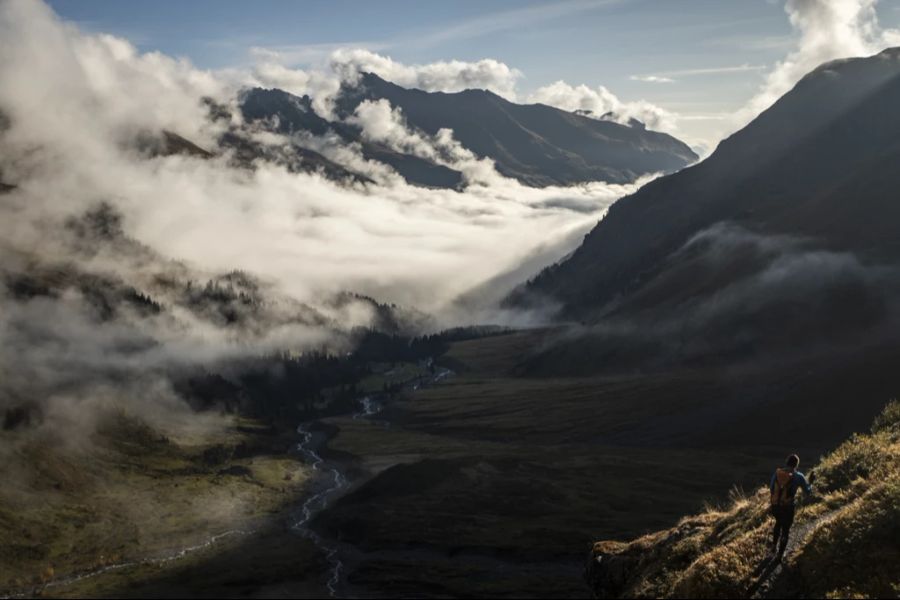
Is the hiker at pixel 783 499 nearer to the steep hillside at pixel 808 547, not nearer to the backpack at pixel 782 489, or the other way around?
the backpack at pixel 782 489

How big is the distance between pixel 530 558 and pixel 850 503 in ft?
522

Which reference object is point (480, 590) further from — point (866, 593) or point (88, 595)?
point (866, 593)

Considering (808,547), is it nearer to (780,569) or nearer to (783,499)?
(780,569)

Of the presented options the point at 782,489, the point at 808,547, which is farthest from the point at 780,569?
the point at 782,489

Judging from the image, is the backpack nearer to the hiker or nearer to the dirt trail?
the hiker

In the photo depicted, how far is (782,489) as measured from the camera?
41469 mm

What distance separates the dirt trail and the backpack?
2.66m

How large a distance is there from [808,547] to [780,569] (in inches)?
77.2

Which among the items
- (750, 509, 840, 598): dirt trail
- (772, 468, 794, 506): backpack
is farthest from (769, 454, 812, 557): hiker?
(750, 509, 840, 598): dirt trail

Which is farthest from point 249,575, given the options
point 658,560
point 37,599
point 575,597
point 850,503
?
point 850,503

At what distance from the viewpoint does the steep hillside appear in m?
37.9

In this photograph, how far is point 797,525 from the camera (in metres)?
45.3

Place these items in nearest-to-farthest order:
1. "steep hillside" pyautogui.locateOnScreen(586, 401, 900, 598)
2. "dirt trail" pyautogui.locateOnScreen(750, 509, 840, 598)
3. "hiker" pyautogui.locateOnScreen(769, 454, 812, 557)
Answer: "steep hillside" pyautogui.locateOnScreen(586, 401, 900, 598), "dirt trail" pyautogui.locateOnScreen(750, 509, 840, 598), "hiker" pyautogui.locateOnScreen(769, 454, 812, 557)

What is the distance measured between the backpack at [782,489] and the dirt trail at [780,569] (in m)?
2.66
